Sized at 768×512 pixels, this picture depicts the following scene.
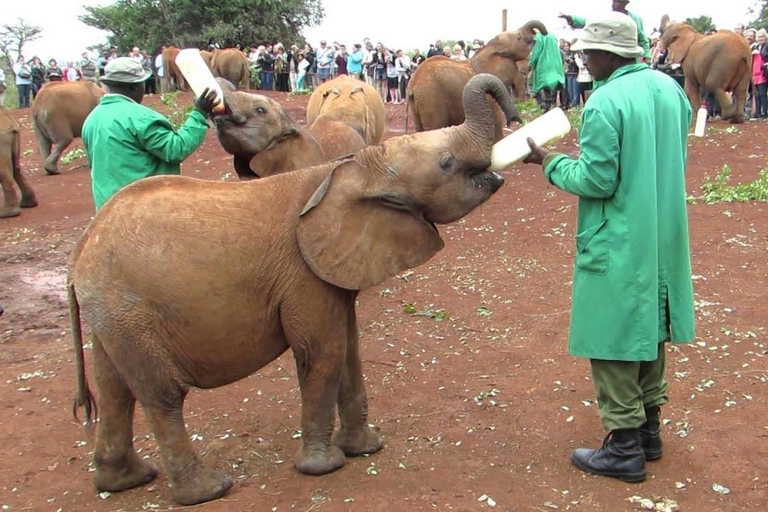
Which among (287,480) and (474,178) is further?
(287,480)

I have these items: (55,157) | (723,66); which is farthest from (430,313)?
(55,157)

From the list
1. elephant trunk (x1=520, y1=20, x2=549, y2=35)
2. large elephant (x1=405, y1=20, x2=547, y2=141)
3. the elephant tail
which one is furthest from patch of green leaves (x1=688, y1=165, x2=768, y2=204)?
the elephant tail

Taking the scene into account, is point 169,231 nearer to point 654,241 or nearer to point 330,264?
point 330,264

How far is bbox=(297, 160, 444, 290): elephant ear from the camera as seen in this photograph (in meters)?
3.99

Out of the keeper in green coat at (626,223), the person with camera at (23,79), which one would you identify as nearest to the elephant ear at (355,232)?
the keeper in green coat at (626,223)

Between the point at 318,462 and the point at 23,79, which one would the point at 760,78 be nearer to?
the point at 318,462

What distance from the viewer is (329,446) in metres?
4.48

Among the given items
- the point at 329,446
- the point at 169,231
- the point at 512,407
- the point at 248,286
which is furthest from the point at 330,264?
the point at 512,407

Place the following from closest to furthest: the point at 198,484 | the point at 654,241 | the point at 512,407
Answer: the point at 654,241 → the point at 198,484 → the point at 512,407

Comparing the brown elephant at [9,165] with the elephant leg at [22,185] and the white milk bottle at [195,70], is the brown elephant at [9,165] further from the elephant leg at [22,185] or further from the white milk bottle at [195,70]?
the white milk bottle at [195,70]

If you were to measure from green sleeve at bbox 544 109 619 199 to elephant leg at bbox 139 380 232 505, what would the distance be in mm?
2324

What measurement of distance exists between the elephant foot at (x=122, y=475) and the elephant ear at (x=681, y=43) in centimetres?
1438

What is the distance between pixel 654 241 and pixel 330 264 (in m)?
1.63

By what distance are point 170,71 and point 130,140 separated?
21.8 m
